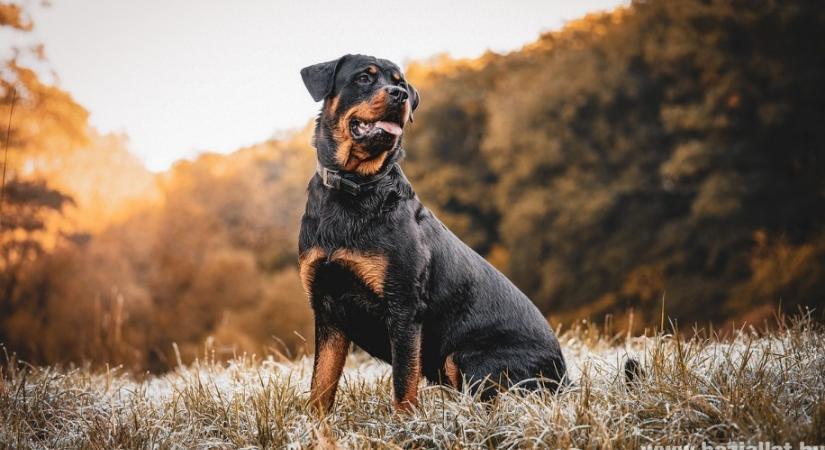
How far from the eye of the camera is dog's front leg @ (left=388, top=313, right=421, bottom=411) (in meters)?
3.17

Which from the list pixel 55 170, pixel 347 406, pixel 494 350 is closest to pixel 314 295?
pixel 347 406

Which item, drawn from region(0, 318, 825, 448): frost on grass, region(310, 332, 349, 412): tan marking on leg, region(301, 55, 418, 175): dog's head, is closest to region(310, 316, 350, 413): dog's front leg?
region(310, 332, 349, 412): tan marking on leg

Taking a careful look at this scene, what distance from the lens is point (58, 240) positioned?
15.5 meters

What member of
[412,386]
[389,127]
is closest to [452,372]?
[412,386]

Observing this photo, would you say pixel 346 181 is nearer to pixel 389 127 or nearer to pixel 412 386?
pixel 389 127

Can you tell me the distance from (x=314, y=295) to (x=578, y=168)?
14.5m

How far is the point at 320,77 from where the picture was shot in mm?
3576

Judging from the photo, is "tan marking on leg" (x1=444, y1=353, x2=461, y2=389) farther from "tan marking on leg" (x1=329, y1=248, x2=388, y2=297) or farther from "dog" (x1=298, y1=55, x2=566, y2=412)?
"tan marking on leg" (x1=329, y1=248, x2=388, y2=297)

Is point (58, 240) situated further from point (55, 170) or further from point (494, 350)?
point (494, 350)

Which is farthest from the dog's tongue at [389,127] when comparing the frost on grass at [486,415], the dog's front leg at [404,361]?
the frost on grass at [486,415]

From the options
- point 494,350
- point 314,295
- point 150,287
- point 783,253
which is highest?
point 314,295

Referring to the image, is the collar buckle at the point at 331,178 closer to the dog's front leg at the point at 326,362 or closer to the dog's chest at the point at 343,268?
the dog's chest at the point at 343,268

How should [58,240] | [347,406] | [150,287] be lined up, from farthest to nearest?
1. [150,287]
2. [58,240]
3. [347,406]

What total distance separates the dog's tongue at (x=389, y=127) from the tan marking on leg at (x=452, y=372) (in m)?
1.25
